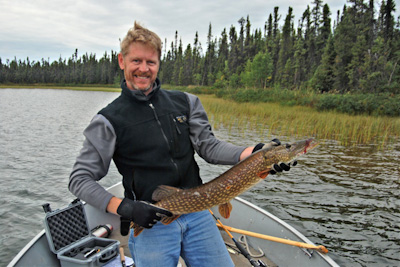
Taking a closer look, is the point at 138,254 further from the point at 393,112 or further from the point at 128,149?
the point at 393,112

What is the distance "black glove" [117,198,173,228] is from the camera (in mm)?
1893

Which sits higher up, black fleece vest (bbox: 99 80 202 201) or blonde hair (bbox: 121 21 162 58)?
blonde hair (bbox: 121 21 162 58)

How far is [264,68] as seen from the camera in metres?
49.5

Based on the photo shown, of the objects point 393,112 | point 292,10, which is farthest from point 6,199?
point 292,10

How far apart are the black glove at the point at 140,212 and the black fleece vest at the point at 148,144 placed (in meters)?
0.22

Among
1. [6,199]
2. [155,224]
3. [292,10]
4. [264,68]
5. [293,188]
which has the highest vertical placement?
[292,10]

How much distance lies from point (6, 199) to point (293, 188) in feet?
25.9

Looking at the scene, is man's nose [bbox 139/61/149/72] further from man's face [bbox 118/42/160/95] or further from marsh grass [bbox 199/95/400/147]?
marsh grass [bbox 199/95/400/147]

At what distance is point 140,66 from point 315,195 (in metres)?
6.89

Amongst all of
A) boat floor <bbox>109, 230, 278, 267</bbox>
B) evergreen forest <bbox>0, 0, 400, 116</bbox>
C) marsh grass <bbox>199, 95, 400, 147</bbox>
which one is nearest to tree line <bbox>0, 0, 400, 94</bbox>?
evergreen forest <bbox>0, 0, 400, 116</bbox>

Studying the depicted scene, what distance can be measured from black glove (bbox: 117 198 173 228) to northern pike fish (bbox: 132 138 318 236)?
14 cm

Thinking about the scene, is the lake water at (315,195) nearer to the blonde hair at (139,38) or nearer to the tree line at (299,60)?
the blonde hair at (139,38)

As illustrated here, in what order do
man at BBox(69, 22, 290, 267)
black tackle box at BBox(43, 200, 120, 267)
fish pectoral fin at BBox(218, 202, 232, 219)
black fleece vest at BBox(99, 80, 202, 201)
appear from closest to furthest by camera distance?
1. man at BBox(69, 22, 290, 267)
2. black fleece vest at BBox(99, 80, 202, 201)
3. fish pectoral fin at BBox(218, 202, 232, 219)
4. black tackle box at BBox(43, 200, 120, 267)

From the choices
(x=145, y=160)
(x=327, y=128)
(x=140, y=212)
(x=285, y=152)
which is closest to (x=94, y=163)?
(x=145, y=160)
